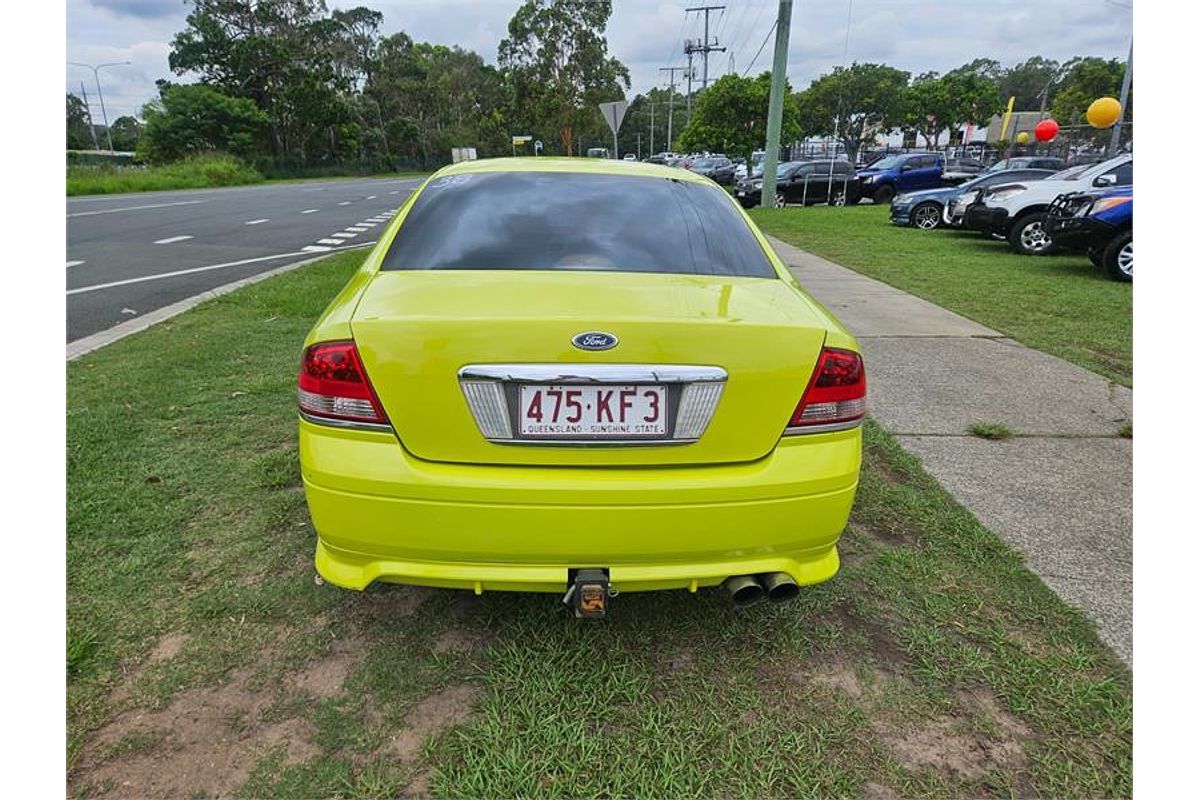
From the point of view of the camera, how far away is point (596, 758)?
1807 mm

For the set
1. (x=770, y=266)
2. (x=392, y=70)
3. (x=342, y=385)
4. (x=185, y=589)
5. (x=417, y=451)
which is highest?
(x=392, y=70)

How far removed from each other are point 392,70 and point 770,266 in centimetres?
7839

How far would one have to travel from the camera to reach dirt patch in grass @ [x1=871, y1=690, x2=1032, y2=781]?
182cm

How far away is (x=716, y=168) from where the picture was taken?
106ft

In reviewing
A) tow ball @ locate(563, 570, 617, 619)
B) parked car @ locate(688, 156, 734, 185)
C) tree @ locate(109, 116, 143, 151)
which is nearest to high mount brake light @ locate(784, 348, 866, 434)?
tow ball @ locate(563, 570, 617, 619)

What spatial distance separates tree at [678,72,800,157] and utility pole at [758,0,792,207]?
40.1 ft

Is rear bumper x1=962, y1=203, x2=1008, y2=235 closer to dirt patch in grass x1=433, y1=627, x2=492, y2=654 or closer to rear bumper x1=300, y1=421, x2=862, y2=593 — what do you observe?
rear bumper x1=300, y1=421, x2=862, y2=593

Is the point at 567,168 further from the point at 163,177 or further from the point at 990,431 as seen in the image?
the point at 163,177

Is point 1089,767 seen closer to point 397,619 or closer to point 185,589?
point 397,619

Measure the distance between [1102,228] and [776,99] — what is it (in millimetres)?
12039

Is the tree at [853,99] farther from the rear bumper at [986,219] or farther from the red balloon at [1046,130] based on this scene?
the rear bumper at [986,219]

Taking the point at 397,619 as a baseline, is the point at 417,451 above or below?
above

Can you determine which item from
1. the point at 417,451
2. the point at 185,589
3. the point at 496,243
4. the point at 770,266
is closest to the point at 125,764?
the point at 185,589

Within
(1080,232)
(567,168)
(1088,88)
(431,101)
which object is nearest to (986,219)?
(1080,232)
